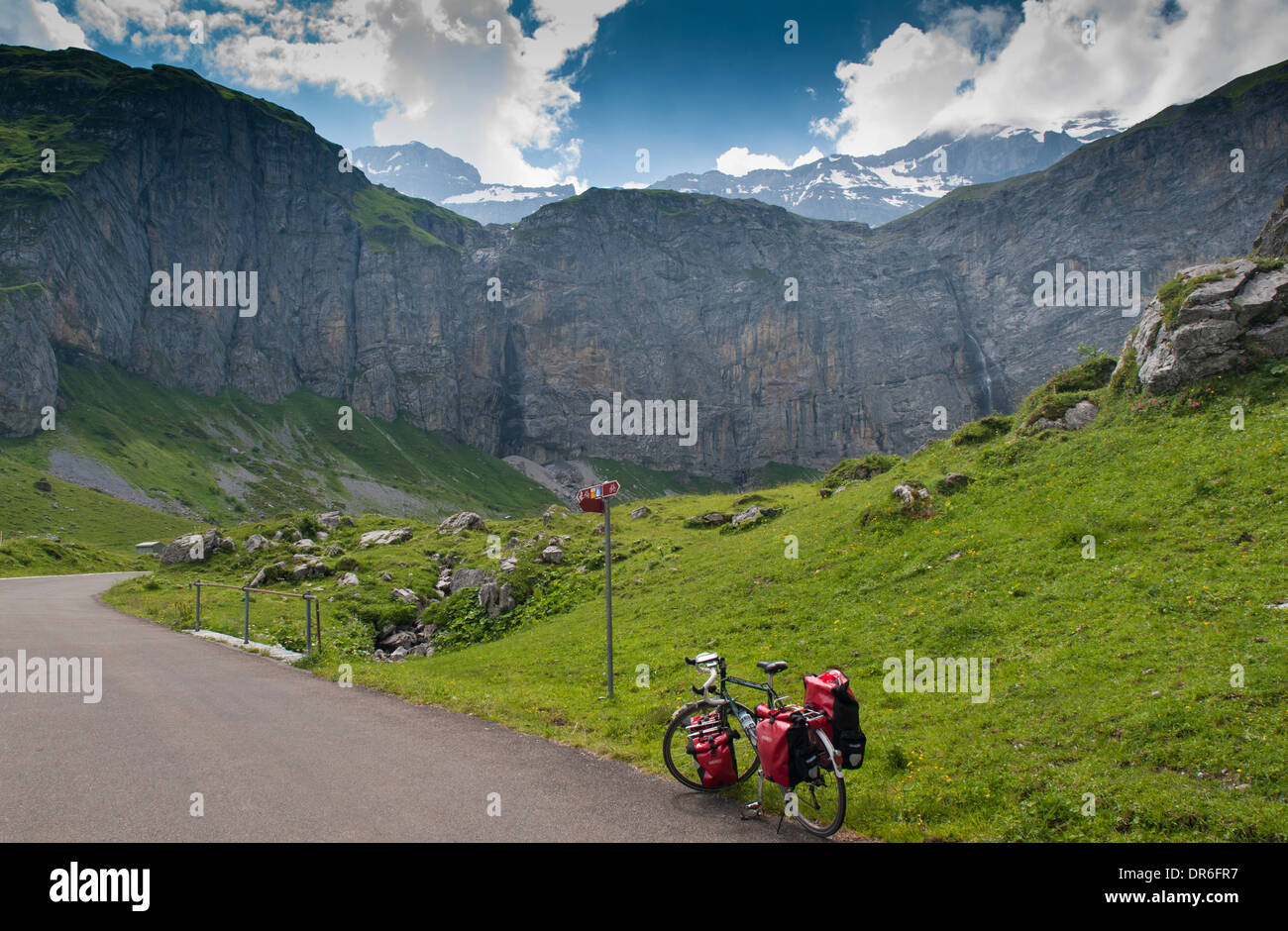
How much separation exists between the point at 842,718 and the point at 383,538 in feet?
151

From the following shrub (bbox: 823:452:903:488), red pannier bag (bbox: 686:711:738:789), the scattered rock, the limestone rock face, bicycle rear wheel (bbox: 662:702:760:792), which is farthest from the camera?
shrub (bbox: 823:452:903:488)

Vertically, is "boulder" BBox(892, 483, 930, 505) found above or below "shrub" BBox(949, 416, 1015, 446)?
below

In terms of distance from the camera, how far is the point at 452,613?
30.2 meters

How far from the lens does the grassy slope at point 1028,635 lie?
808 centimetres

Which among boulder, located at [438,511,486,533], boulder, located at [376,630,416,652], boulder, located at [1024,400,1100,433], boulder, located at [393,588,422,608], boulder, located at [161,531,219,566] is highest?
boulder, located at [1024,400,1100,433]

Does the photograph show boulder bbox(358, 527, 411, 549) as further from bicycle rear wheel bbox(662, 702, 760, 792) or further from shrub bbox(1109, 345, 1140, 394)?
shrub bbox(1109, 345, 1140, 394)

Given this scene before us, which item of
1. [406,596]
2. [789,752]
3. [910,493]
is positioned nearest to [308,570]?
[406,596]

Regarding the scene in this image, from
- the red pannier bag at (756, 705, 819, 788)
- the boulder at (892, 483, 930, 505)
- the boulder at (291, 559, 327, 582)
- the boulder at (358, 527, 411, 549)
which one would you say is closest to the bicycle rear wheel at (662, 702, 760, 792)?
the red pannier bag at (756, 705, 819, 788)

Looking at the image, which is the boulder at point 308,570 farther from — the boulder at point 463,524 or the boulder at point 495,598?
the boulder at point 495,598

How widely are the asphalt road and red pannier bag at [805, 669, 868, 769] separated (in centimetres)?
120

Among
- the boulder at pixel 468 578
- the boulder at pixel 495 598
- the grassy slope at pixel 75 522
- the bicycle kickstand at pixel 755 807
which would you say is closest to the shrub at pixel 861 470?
the boulder at pixel 495 598

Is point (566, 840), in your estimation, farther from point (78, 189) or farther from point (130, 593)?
point (78, 189)

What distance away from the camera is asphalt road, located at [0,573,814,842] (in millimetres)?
8094

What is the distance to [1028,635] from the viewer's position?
13.2 metres
